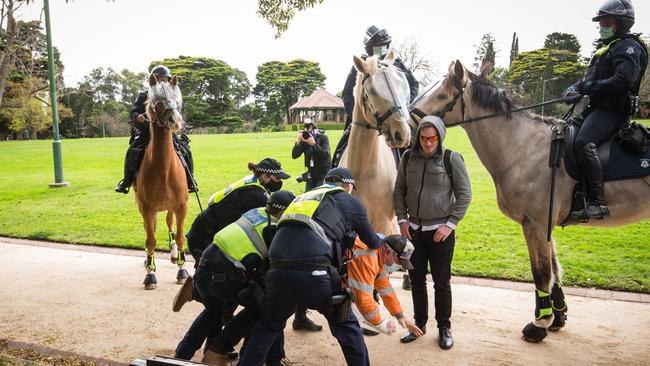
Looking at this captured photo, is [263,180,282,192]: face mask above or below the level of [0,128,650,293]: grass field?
above

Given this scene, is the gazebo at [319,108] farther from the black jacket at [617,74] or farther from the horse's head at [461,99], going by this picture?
the black jacket at [617,74]

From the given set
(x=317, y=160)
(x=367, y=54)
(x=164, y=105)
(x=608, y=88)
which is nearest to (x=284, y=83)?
(x=317, y=160)

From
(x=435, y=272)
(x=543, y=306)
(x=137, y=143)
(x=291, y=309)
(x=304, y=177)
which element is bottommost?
(x=543, y=306)

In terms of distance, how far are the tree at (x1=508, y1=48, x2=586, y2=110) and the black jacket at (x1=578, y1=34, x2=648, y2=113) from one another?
40006 millimetres

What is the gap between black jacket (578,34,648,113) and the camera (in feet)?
14.1

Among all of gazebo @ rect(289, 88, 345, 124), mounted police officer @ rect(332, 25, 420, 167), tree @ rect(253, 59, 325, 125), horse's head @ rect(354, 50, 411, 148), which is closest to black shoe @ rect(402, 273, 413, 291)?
mounted police officer @ rect(332, 25, 420, 167)

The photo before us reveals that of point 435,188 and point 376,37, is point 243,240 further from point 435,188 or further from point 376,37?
point 376,37

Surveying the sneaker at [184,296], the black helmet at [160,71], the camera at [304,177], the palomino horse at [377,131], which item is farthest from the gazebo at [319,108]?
the sneaker at [184,296]

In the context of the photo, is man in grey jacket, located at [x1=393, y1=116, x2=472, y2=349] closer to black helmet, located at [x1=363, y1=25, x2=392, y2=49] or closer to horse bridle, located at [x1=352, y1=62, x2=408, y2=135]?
horse bridle, located at [x1=352, y1=62, x2=408, y2=135]

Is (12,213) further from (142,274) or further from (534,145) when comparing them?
(534,145)

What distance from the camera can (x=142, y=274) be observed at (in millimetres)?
7516

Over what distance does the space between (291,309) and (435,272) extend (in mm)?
1872

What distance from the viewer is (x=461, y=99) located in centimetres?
502

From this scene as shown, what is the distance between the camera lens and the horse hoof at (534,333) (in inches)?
185
